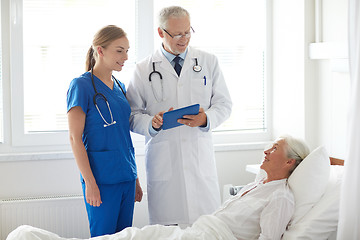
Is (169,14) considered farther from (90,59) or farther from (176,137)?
(176,137)

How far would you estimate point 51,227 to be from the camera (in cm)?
338

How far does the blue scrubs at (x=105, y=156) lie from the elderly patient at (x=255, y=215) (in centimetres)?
36

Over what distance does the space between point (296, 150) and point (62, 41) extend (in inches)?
73.6

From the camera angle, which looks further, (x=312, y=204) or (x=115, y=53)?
(x=115, y=53)

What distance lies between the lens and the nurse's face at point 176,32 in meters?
2.67

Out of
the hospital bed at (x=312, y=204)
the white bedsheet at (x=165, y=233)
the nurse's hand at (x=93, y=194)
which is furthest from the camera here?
the nurse's hand at (x=93, y=194)

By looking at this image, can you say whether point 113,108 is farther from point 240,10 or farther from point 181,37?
point 240,10

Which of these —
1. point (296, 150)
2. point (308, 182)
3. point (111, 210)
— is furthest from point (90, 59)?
point (308, 182)

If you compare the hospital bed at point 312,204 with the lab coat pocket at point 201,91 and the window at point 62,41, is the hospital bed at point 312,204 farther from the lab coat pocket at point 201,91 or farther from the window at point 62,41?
the window at point 62,41

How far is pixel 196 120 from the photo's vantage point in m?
2.62

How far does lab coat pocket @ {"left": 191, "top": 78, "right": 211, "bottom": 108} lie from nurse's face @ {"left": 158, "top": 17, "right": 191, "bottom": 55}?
0.63ft

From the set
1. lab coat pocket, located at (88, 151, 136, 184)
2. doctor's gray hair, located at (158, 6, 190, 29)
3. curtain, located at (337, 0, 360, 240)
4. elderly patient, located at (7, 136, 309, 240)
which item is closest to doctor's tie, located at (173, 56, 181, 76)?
doctor's gray hair, located at (158, 6, 190, 29)

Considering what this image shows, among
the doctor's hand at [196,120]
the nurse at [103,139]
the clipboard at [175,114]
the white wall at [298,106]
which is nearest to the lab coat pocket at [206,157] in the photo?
the doctor's hand at [196,120]

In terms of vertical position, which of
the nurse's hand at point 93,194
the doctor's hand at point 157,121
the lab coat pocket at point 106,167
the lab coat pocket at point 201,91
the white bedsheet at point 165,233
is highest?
the lab coat pocket at point 201,91
